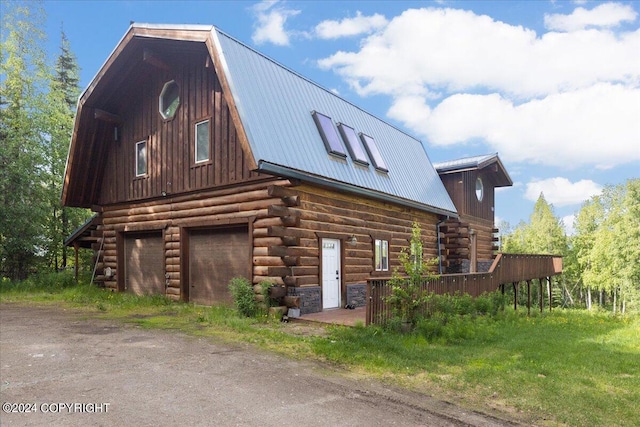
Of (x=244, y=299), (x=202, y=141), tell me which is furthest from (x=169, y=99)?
(x=244, y=299)

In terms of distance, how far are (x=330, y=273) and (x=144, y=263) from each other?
7462 mm

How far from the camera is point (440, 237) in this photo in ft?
68.0

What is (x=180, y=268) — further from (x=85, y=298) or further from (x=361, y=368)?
(x=361, y=368)

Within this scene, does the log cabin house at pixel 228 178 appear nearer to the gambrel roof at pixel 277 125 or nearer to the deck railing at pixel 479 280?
the gambrel roof at pixel 277 125

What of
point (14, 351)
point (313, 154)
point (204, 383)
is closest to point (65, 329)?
point (14, 351)

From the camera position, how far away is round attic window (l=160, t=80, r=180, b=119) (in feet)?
49.4

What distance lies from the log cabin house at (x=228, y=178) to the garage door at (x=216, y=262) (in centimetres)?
5

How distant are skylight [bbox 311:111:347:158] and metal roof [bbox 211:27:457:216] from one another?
7.1 inches

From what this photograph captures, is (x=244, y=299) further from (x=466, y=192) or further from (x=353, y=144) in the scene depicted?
(x=466, y=192)

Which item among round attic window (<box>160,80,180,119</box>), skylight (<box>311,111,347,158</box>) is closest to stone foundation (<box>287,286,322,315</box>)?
skylight (<box>311,111,347,158</box>)

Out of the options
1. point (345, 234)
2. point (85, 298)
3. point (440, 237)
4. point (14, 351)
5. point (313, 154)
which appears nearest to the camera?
point (14, 351)

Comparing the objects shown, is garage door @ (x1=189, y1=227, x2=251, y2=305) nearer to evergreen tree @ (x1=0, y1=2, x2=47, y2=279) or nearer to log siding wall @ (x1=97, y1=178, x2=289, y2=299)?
log siding wall @ (x1=97, y1=178, x2=289, y2=299)

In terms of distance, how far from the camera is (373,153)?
1666cm

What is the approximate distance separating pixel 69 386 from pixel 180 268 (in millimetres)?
8884
